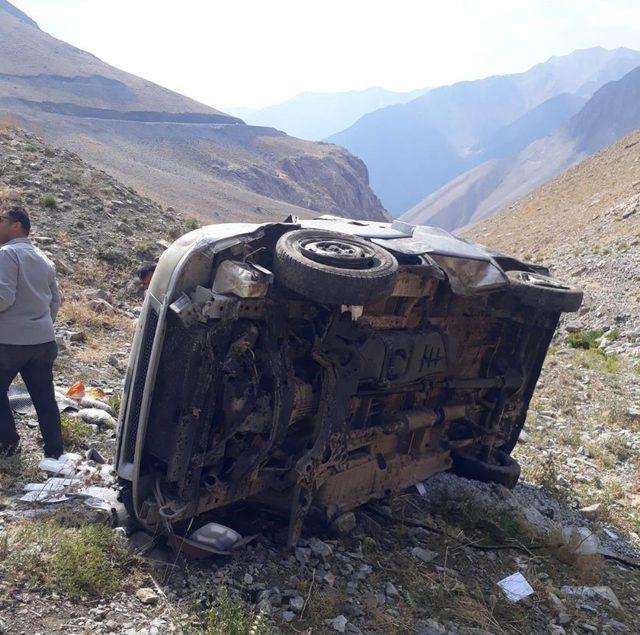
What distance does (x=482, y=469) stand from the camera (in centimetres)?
539

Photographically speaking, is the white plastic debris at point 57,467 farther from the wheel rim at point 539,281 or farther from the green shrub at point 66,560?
the wheel rim at point 539,281

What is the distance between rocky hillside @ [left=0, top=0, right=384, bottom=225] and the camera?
38156mm

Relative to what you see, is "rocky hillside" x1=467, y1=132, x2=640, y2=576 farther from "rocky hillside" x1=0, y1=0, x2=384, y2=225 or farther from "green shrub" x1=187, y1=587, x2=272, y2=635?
"rocky hillside" x1=0, y1=0, x2=384, y2=225

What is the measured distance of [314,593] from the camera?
356cm

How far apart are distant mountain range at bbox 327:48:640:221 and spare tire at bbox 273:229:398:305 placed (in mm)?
85389

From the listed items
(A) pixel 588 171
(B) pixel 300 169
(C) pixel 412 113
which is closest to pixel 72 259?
(A) pixel 588 171

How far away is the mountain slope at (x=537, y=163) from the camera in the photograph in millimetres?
85000

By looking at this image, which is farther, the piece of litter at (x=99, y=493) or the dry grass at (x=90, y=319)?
the dry grass at (x=90, y=319)

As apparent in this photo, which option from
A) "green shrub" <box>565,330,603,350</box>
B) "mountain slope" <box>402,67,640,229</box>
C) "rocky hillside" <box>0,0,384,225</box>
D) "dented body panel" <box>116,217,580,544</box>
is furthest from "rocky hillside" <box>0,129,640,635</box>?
"mountain slope" <box>402,67,640,229</box>

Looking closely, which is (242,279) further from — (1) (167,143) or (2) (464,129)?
(2) (464,129)

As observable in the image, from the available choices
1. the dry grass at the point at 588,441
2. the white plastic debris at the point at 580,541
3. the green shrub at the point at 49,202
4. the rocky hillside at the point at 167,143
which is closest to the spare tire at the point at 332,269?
the white plastic debris at the point at 580,541

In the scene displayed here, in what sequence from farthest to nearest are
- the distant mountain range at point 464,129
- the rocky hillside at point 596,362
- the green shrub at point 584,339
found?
the distant mountain range at point 464,129 < the green shrub at point 584,339 < the rocky hillside at point 596,362

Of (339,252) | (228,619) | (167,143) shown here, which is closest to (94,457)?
(228,619)

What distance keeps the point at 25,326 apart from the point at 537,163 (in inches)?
3713
